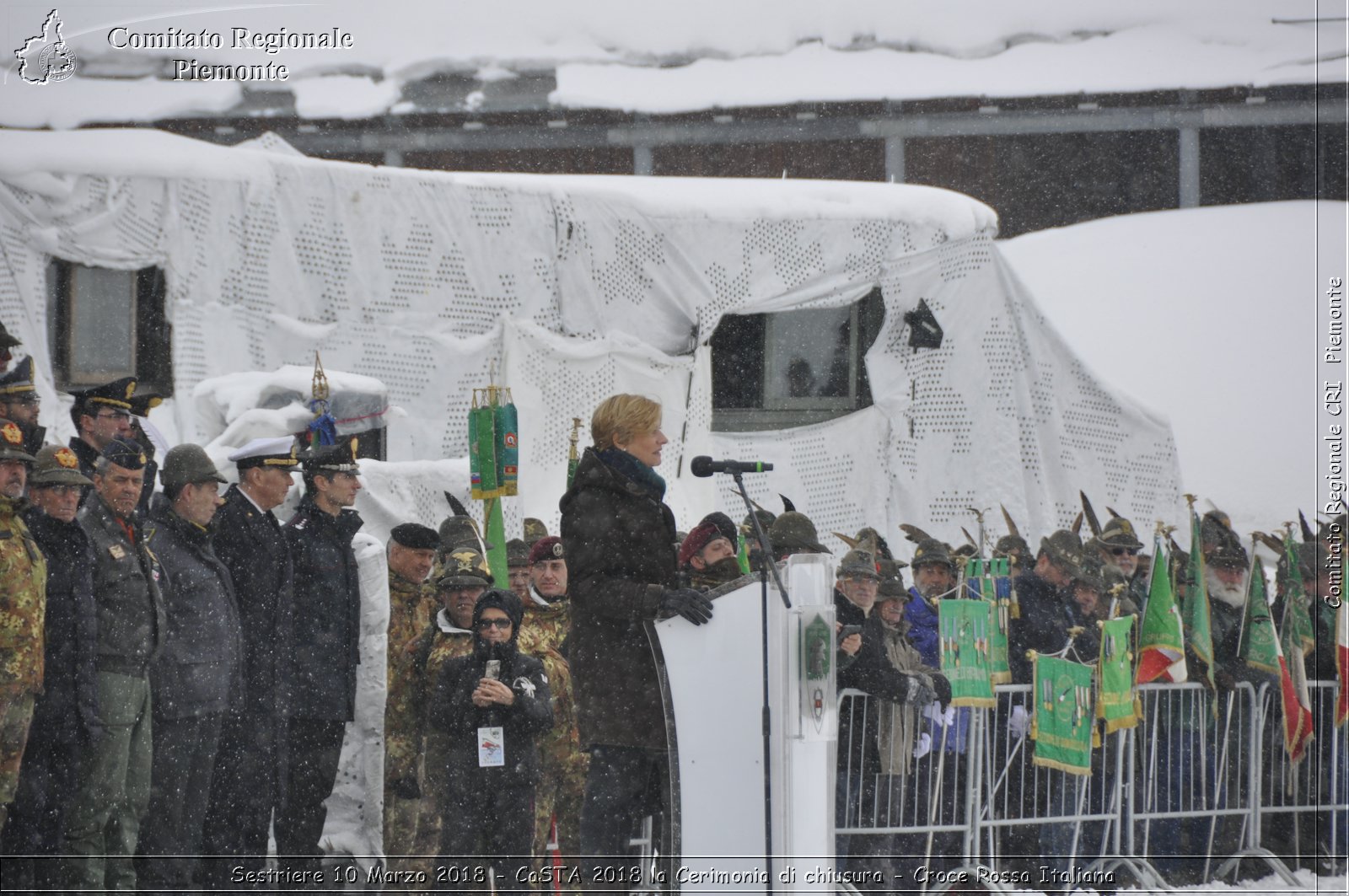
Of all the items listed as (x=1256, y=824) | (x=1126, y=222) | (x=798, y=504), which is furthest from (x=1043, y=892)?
(x=1126, y=222)


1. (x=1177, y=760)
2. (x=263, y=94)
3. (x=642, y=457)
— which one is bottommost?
(x=1177, y=760)

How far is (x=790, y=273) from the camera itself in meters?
7.56

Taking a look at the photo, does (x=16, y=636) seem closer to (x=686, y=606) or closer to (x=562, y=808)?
(x=686, y=606)

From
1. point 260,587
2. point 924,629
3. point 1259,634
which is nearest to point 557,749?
point 260,587

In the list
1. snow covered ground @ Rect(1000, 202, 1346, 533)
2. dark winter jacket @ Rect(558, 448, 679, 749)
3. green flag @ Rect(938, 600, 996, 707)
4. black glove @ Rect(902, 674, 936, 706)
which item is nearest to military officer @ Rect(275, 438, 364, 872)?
dark winter jacket @ Rect(558, 448, 679, 749)

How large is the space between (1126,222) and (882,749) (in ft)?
26.4

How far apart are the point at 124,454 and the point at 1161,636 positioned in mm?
3898

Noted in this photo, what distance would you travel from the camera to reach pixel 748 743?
Answer: 372cm

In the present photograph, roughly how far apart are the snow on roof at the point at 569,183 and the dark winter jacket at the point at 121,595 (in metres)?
2.92

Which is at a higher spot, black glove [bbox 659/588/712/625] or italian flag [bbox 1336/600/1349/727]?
black glove [bbox 659/588/712/625]

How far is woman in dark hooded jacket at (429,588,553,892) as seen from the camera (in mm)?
4336

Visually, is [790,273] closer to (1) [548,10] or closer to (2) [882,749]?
(1) [548,10]

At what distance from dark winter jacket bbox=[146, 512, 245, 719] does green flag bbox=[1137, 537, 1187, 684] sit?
3.45m

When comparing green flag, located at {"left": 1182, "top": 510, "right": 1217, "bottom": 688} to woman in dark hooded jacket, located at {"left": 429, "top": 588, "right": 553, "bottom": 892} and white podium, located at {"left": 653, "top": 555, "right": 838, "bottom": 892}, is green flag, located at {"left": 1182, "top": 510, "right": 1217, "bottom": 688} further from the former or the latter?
woman in dark hooded jacket, located at {"left": 429, "top": 588, "right": 553, "bottom": 892}
